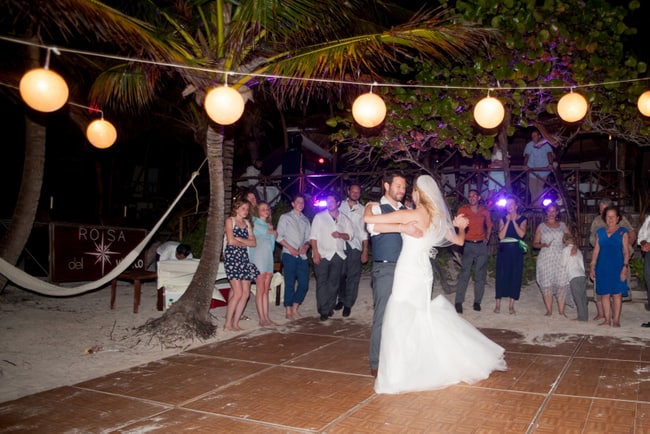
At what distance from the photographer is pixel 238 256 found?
7789 millimetres

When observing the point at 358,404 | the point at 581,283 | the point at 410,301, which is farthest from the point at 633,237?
the point at 358,404

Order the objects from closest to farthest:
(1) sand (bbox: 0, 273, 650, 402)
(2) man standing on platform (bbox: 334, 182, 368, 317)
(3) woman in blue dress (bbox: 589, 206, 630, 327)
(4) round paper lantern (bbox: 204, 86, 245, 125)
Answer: (4) round paper lantern (bbox: 204, 86, 245, 125)
(1) sand (bbox: 0, 273, 650, 402)
(3) woman in blue dress (bbox: 589, 206, 630, 327)
(2) man standing on platform (bbox: 334, 182, 368, 317)

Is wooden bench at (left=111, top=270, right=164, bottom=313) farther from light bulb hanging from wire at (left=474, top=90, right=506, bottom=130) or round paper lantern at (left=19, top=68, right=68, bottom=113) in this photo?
light bulb hanging from wire at (left=474, top=90, right=506, bottom=130)

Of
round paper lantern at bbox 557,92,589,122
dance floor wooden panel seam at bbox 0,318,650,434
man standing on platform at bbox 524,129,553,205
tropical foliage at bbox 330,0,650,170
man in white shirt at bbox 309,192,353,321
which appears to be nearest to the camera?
dance floor wooden panel seam at bbox 0,318,650,434

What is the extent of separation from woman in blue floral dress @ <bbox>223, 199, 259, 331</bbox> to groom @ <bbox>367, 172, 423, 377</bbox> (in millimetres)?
2670

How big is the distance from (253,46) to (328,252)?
3.44 m

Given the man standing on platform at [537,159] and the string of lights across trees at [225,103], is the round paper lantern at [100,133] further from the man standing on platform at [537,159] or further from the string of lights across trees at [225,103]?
the man standing on platform at [537,159]

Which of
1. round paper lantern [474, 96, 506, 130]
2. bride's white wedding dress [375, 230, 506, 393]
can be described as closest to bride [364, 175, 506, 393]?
bride's white wedding dress [375, 230, 506, 393]

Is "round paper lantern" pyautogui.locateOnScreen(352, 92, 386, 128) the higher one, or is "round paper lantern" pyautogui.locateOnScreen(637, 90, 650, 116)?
"round paper lantern" pyautogui.locateOnScreen(637, 90, 650, 116)

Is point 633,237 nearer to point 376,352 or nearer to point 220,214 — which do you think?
point 376,352

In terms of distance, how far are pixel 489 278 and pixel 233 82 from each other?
7154mm

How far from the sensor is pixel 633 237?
836 centimetres

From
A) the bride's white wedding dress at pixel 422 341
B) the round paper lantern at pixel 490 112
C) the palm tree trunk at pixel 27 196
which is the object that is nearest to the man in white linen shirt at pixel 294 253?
the round paper lantern at pixel 490 112

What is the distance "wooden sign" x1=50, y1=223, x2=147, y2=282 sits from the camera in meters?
9.20
